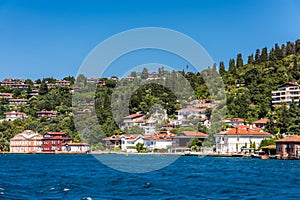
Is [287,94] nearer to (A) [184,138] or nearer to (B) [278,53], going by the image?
(A) [184,138]

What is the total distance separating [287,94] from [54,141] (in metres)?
36.7

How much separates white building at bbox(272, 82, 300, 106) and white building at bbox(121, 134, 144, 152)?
23.6 metres

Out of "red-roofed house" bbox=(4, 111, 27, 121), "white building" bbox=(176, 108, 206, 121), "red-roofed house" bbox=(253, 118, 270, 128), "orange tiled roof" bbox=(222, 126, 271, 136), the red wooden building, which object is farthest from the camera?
"red-roofed house" bbox=(4, 111, 27, 121)

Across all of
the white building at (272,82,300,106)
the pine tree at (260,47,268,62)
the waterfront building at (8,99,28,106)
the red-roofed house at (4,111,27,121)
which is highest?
the pine tree at (260,47,268,62)

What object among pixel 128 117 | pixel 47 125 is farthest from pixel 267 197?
pixel 47 125

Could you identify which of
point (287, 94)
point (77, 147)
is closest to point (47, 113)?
point (77, 147)

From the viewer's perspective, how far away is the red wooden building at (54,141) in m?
90.6

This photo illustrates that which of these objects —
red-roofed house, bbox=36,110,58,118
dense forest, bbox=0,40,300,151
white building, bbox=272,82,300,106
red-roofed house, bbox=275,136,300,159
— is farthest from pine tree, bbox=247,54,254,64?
red-roofed house, bbox=275,136,300,159

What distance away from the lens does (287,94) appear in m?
92.9

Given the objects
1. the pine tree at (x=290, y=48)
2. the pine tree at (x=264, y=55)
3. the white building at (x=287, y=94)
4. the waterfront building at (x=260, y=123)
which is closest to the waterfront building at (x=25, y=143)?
the waterfront building at (x=260, y=123)

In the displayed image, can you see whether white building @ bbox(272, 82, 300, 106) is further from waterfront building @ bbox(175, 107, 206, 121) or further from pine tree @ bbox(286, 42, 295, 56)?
pine tree @ bbox(286, 42, 295, 56)

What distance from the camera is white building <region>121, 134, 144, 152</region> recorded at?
3285 inches

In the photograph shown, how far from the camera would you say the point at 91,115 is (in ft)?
295

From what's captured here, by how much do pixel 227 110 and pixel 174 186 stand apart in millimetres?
66114
